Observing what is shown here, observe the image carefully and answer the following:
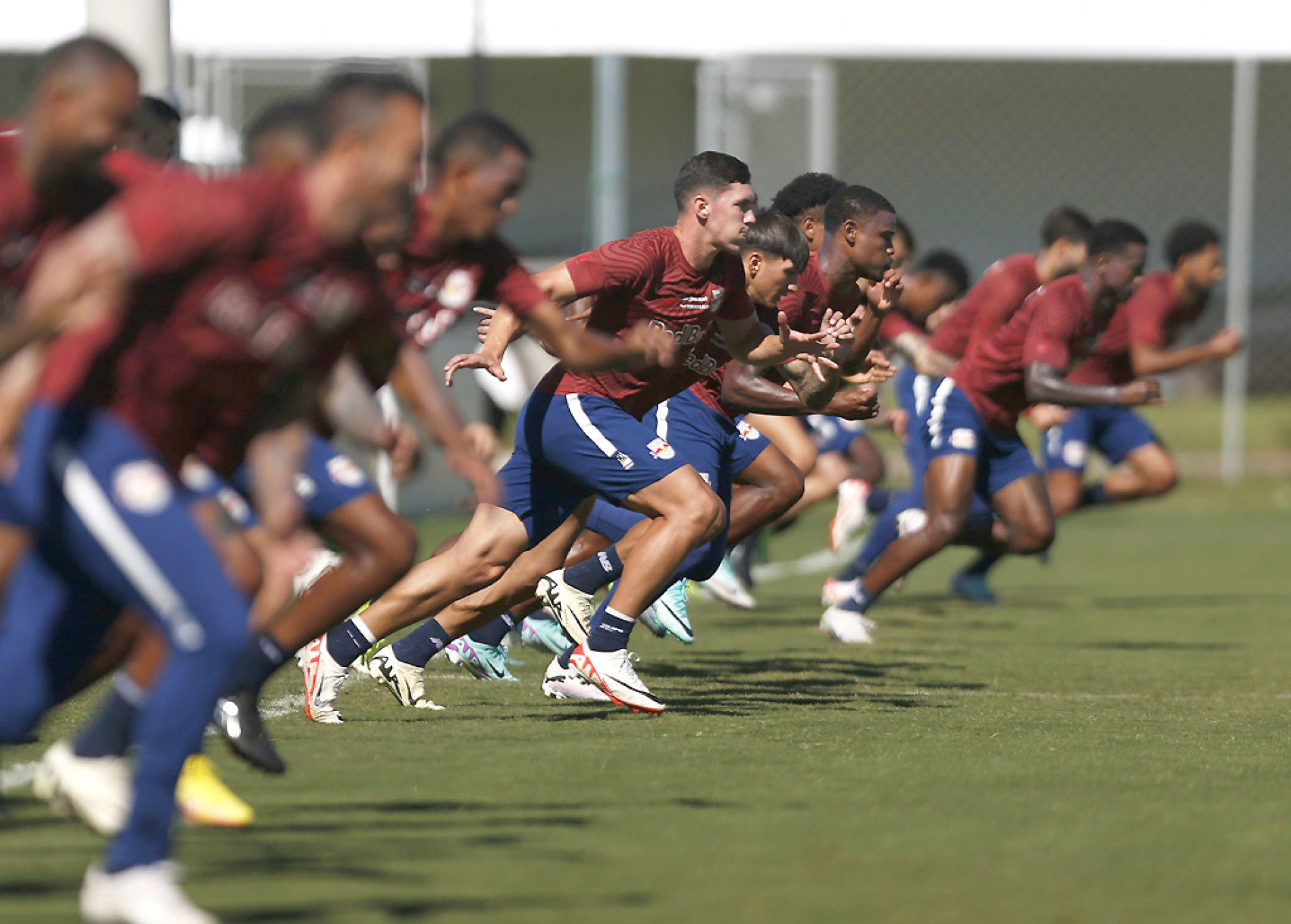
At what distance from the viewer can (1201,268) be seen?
12961mm

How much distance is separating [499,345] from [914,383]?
4.57m

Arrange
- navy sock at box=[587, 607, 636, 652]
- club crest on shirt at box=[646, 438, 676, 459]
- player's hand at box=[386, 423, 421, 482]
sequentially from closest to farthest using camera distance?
player's hand at box=[386, 423, 421, 482] < navy sock at box=[587, 607, 636, 652] < club crest on shirt at box=[646, 438, 676, 459]

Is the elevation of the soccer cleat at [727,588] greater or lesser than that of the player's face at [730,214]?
lesser

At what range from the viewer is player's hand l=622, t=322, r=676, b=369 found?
6.26 meters

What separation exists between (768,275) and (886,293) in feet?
2.08

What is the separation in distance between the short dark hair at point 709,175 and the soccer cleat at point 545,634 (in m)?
2.24

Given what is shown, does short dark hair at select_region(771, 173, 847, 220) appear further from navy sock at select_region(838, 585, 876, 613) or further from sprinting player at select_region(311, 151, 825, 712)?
navy sock at select_region(838, 585, 876, 613)

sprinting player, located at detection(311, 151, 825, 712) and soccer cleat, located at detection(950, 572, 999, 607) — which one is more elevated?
sprinting player, located at detection(311, 151, 825, 712)

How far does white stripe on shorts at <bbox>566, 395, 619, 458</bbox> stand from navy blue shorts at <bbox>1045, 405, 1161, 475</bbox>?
626 cm

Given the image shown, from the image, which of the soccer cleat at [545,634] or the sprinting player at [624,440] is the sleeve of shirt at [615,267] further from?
the soccer cleat at [545,634]

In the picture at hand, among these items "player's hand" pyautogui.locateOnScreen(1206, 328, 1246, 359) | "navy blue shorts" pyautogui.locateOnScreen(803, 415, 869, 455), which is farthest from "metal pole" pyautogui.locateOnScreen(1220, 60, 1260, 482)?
"player's hand" pyautogui.locateOnScreen(1206, 328, 1246, 359)

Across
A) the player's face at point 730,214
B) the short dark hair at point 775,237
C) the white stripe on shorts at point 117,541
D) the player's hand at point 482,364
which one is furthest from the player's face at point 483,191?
the short dark hair at point 775,237

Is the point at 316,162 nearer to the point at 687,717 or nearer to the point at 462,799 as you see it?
the point at 462,799

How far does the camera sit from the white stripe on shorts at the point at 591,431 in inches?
299
